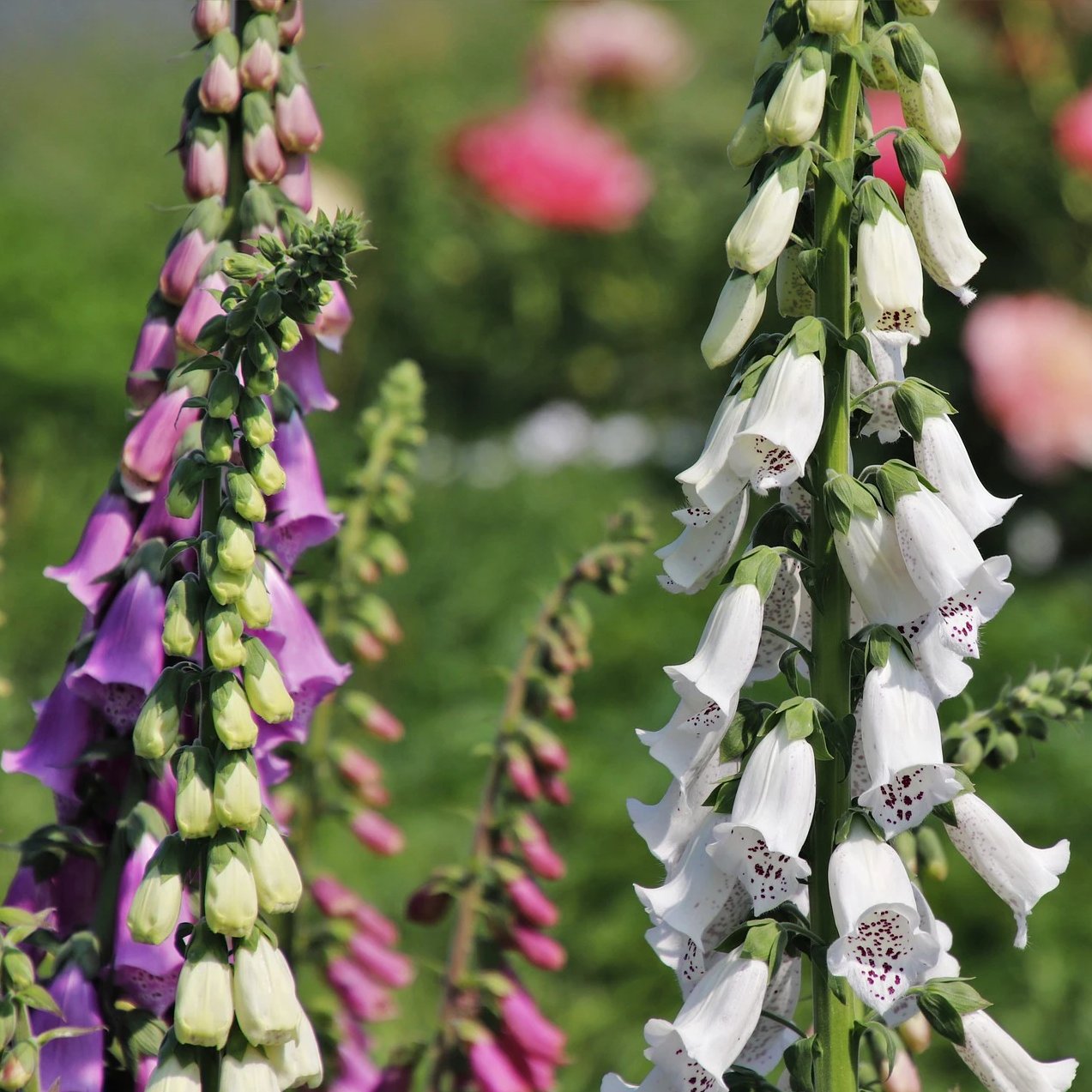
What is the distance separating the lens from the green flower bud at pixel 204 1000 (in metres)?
1.12

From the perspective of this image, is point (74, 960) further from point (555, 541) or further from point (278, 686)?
point (555, 541)

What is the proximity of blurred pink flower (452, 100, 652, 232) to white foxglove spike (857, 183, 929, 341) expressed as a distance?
5.69 m

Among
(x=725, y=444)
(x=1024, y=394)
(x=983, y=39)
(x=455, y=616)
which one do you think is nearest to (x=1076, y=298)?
(x=1024, y=394)

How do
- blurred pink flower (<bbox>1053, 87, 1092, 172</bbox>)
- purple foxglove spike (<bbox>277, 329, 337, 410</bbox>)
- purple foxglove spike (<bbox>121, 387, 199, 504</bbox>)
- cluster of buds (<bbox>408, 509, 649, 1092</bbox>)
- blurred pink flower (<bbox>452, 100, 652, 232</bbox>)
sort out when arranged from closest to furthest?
1. purple foxglove spike (<bbox>121, 387, 199, 504</bbox>)
2. purple foxglove spike (<bbox>277, 329, 337, 410</bbox>)
3. cluster of buds (<bbox>408, 509, 649, 1092</bbox>)
4. blurred pink flower (<bbox>1053, 87, 1092, 172</bbox>)
5. blurred pink flower (<bbox>452, 100, 652, 232</bbox>)

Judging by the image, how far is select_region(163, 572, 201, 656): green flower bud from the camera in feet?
3.74

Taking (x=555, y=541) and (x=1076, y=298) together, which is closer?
(x=555, y=541)

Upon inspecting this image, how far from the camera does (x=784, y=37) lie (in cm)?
130

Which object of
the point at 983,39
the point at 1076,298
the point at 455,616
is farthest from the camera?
the point at 983,39

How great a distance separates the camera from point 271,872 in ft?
3.80

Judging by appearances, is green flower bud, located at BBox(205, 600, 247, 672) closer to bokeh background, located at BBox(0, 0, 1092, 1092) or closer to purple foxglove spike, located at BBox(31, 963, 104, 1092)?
purple foxglove spike, located at BBox(31, 963, 104, 1092)

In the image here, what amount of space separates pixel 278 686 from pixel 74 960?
0.40m

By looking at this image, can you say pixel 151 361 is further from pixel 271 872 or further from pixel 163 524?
pixel 271 872

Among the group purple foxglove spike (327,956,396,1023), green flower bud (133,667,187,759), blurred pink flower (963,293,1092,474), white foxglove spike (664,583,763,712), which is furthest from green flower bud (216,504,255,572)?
blurred pink flower (963,293,1092,474)

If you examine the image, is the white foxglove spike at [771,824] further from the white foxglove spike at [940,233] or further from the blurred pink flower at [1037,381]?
the blurred pink flower at [1037,381]
